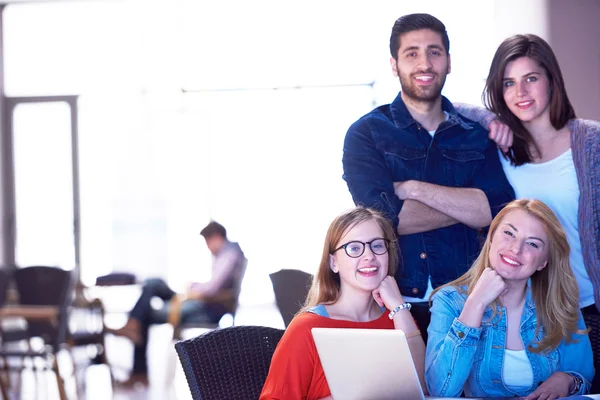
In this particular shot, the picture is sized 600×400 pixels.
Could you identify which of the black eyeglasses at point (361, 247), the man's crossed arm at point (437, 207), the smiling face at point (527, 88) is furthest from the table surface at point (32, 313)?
the smiling face at point (527, 88)

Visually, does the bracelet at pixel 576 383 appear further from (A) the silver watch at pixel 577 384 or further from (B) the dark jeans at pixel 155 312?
(B) the dark jeans at pixel 155 312

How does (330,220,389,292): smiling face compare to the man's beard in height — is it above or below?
below

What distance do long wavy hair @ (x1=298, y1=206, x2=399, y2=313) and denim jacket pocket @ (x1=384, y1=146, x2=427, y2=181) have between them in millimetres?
512

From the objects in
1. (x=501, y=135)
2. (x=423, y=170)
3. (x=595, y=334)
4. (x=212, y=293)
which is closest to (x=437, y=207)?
(x=423, y=170)

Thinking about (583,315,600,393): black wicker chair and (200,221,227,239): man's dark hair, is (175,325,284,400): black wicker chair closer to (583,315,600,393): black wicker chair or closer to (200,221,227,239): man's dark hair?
(583,315,600,393): black wicker chair

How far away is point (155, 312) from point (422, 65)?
15.9 ft

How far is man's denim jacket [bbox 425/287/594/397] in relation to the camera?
2.24 m

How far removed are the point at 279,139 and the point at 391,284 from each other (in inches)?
317

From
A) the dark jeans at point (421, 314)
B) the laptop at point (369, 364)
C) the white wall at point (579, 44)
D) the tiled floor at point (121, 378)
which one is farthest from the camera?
the tiled floor at point (121, 378)

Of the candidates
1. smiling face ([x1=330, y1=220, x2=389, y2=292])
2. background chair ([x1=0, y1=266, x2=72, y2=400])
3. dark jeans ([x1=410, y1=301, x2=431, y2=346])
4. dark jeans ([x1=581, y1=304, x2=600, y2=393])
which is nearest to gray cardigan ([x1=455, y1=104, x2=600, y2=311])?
dark jeans ([x1=581, y1=304, x2=600, y2=393])

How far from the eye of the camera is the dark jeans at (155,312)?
6664mm

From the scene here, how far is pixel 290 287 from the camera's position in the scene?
187 inches

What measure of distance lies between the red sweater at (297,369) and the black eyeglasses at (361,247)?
0.27 meters

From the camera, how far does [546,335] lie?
2.30m
